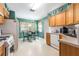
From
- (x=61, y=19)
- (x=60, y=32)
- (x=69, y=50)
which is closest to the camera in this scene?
(x=69, y=50)

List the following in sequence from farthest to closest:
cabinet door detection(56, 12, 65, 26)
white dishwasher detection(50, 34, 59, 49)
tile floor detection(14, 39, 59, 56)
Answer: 1. white dishwasher detection(50, 34, 59, 49)
2. cabinet door detection(56, 12, 65, 26)
3. tile floor detection(14, 39, 59, 56)

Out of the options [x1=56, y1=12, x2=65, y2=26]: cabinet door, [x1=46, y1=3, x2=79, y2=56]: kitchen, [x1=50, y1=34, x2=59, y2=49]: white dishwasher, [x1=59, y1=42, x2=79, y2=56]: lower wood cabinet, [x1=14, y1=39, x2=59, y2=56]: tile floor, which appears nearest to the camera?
[x1=59, y1=42, x2=79, y2=56]: lower wood cabinet

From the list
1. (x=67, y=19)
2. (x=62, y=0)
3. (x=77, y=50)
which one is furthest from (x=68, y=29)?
(x=62, y=0)

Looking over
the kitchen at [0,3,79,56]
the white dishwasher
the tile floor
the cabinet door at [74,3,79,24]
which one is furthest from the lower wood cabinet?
the white dishwasher

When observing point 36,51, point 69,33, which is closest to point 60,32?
point 69,33

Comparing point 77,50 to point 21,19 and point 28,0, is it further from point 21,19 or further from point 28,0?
point 21,19

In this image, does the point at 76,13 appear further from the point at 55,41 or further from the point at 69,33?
the point at 55,41

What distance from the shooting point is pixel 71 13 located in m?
3.79

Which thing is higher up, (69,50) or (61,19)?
(61,19)

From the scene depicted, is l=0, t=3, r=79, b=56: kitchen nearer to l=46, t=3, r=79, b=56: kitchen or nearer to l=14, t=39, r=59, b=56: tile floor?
l=46, t=3, r=79, b=56: kitchen

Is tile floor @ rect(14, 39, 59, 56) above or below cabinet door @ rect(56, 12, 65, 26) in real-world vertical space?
below


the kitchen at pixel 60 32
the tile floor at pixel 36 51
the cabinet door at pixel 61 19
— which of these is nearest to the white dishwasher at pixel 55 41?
the kitchen at pixel 60 32

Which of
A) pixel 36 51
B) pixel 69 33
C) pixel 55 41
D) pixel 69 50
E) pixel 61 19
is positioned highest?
pixel 61 19

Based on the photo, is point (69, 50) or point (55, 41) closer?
point (69, 50)
